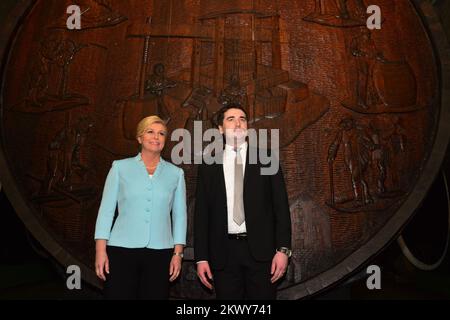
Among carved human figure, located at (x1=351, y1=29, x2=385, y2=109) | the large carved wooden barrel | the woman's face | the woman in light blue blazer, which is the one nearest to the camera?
the woman in light blue blazer

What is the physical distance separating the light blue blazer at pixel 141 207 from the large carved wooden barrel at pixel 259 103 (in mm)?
560

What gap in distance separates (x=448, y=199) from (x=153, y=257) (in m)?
2.45

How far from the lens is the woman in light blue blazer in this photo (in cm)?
156

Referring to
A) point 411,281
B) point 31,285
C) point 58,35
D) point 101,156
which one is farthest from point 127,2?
point 411,281

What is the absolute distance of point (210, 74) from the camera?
2354 millimetres

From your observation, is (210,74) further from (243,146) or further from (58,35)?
(58,35)

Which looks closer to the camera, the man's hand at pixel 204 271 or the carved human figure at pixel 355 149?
the man's hand at pixel 204 271

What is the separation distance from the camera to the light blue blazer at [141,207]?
159 centimetres

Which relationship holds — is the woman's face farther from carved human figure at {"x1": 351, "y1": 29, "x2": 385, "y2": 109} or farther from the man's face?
carved human figure at {"x1": 351, "y1": 29, "x2": 385, "y2": 109}

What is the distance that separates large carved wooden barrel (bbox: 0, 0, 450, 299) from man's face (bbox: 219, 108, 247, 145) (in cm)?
57

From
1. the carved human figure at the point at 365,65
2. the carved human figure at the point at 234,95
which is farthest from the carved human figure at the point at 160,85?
the carved human figure at the point at 365,65

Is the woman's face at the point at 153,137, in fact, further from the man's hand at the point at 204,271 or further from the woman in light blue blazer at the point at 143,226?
the man's hand at the point at 204,271

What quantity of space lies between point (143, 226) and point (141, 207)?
0.26 ft

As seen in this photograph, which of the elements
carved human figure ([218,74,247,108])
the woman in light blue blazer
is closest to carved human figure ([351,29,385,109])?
carved human figure ([218,74,247,108])
